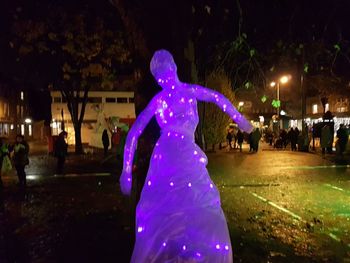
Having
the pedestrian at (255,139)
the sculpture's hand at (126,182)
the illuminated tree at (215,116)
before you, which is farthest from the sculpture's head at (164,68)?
the illuminated tree at (215,116)

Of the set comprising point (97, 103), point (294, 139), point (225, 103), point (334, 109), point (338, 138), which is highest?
point (97, 103)

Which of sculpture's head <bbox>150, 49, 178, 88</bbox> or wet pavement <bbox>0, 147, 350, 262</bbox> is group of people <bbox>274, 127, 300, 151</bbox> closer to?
wet pavement <bbox>0, 147, 350, 262</bbox>

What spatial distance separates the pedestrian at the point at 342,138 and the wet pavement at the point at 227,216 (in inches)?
291

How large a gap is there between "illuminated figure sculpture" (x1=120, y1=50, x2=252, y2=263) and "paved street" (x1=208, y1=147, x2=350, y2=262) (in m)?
2.16

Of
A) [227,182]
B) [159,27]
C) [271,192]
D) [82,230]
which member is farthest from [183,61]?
[227,182]

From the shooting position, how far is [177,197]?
4.16 metres

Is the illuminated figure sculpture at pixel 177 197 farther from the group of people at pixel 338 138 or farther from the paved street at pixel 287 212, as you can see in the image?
the group of people at pixel 338 138

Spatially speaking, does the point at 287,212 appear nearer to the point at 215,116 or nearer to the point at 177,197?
the point at 177,197

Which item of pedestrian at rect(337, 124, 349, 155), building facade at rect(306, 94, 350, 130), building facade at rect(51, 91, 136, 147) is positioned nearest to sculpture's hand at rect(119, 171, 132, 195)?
pedestrian at rect(337, 124, 349, 155)

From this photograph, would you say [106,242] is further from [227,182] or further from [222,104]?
[227,182]

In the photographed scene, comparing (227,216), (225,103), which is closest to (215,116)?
(227,216)

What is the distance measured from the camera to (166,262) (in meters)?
4.08

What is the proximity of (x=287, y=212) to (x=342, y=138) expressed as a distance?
15.2 meters

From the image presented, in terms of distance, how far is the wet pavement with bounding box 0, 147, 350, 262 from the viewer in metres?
6.39
